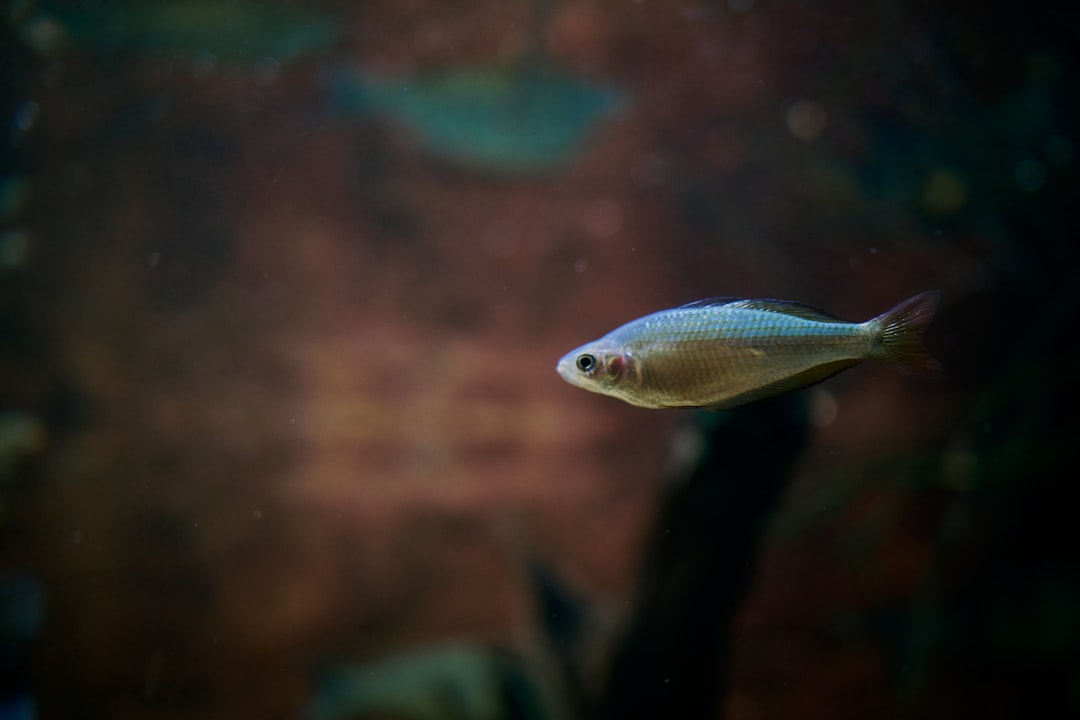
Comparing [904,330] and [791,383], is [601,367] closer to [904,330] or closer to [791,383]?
[791,383]

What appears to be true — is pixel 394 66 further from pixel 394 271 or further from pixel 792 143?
pixel 792 143

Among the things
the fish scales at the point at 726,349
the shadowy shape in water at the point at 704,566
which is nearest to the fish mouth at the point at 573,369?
the fish scales at the point at 726,349

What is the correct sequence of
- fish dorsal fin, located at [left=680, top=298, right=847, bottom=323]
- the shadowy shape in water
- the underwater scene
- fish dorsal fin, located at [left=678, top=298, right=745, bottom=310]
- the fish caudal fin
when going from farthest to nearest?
the underwater scene → the shadowy shape in water → fish dorsal fin, located at [left=678, top=298, right=745, bottom=310] → fish dorsal fin, located at [left=680, top=298, right=847, bottom=323] → the fish caudal fin

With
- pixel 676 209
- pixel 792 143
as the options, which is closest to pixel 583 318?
pixel 676 209

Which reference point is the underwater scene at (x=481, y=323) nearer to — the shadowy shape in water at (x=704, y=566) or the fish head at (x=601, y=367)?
the shadowy shape in water at (x=704, y=566)

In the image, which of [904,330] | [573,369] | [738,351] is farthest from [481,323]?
Answer: [904,330]

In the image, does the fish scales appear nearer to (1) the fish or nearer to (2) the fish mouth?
(1) the fish

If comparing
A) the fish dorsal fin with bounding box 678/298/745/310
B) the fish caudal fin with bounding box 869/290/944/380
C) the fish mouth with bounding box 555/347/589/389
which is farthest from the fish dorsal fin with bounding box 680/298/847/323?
the fish mouth with bounding box 555/347/589/389
